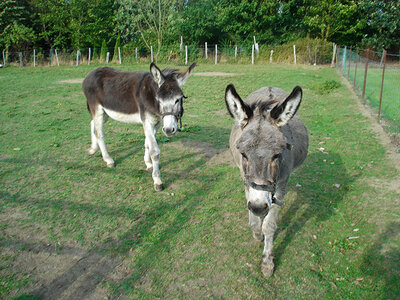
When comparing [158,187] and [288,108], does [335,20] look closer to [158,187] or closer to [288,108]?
[158,187]

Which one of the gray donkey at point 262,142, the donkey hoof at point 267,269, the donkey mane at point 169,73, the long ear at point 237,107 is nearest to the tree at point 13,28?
the donkey mane at point 169,73

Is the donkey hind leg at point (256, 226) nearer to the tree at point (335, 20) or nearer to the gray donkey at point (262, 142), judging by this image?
the gray donkey at point (262, 142)

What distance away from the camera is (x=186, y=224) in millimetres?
3992

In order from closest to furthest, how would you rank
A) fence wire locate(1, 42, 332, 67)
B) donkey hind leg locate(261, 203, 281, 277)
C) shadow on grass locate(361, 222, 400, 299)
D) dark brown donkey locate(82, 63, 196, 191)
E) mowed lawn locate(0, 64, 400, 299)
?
shadow on grass locate(361, 222, 400, 299) < mowed lawn locate(0, 64, 400, 299) < donkey hind leg locate(261, 203, 281, 277) < dark brown donkey locate(82, 63, 196, 191) < fence wire locate(1, 42, 332, 67)

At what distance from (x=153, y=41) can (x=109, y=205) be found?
32.4 m

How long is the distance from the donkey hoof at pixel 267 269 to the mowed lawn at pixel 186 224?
6cm

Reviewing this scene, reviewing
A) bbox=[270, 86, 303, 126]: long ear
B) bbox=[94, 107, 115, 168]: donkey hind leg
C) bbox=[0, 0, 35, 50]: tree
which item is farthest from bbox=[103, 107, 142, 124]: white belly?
bbox=[0, 0, 35, 50]: tree

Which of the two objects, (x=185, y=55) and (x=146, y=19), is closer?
(x=185, y=55)

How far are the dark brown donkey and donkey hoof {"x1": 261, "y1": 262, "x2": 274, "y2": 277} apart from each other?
2419 mm

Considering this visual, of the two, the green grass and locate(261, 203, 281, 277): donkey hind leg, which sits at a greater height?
the green grass

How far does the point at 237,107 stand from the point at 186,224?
80.5 inches

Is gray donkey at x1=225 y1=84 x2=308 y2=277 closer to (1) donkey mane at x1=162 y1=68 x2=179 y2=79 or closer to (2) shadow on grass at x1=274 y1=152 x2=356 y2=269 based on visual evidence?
(2) shadow on grass at x1=274 y1=152 x2=356 y2=269

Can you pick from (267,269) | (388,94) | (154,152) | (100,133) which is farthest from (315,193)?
(388,94)

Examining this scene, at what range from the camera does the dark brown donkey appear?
466cm
